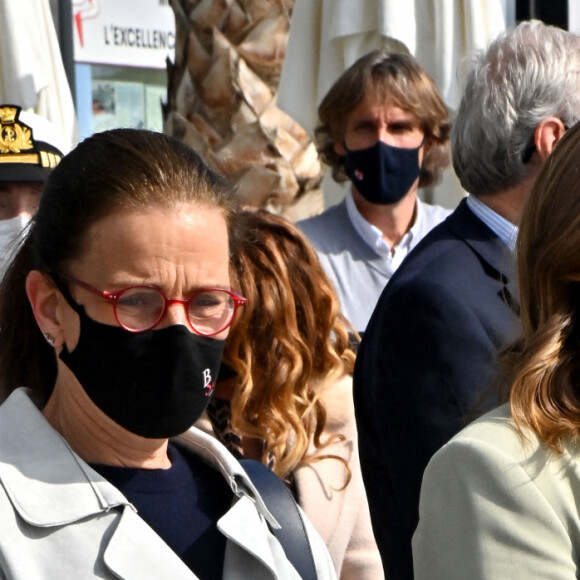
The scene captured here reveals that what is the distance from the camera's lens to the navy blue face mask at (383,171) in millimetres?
4594

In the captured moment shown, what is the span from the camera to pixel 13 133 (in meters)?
4.38

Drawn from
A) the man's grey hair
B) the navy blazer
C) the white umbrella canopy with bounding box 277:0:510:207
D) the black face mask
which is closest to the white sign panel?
the white umbrella canopy with bounding box 277:0:510:207

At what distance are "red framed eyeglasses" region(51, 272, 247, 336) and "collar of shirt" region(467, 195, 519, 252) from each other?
3.66 ft

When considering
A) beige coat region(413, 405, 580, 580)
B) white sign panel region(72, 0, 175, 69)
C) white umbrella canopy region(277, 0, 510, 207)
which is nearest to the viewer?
beige coat region(413, 405, 580, 580)

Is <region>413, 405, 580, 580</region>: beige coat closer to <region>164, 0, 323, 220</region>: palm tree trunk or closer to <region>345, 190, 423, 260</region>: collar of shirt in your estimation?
<region>345, 190, 423, 260</region>: collar of shirt

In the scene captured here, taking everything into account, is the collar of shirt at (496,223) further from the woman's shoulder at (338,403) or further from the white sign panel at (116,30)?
the white sign panel at (116,30)

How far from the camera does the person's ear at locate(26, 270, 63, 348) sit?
207cm

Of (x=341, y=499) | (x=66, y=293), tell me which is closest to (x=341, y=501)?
(x=341, y=499)

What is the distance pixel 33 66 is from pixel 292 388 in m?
2.93

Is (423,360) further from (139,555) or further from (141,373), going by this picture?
(139,555)

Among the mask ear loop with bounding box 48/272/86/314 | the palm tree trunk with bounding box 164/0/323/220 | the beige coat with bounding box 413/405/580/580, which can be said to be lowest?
the palm tree trunk with bounding box 164/0/323/220

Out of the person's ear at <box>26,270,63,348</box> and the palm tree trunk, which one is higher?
the person's ear at <box>26,270,63,348</box>

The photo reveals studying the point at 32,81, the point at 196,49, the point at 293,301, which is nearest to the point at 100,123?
the point at 196,49

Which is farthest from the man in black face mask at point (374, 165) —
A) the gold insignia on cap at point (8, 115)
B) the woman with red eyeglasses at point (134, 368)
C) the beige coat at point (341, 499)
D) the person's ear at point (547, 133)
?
the woman with red eyeglasses at point (134, 368)
